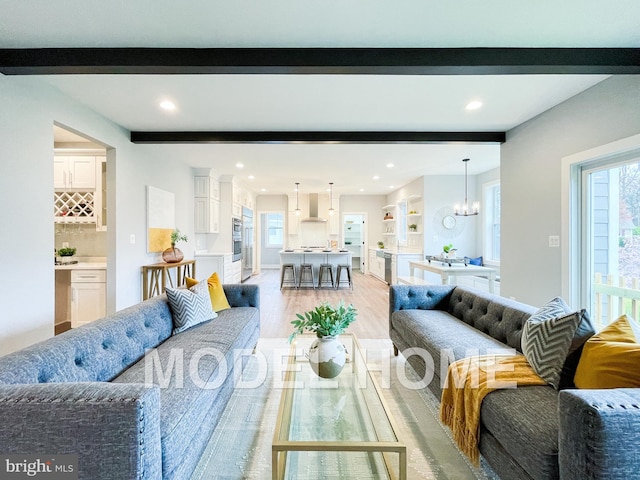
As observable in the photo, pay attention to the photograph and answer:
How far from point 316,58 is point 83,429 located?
8.04ft

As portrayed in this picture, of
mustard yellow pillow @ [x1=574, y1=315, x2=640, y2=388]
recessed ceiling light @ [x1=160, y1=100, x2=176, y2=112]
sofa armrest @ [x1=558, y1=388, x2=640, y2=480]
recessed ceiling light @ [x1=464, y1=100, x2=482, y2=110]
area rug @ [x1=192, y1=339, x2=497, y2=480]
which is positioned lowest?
area rug @ [x1=192, y1=339, x2=497, y2=480]

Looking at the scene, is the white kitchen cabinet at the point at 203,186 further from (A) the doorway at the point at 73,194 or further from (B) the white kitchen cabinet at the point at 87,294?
(B) the white kitchen cabinet at the point at 87,294

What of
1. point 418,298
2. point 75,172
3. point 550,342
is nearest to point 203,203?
point 75,172

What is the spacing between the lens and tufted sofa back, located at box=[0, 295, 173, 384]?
1.26 m

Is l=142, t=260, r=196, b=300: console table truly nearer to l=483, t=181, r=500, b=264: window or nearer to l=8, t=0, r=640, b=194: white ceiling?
l=8, t=0, r=640, b=194: white ceiling

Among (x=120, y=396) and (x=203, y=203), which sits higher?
(x=203, y=203)

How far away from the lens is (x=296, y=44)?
2.18 m

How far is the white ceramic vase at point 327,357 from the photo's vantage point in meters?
1.84

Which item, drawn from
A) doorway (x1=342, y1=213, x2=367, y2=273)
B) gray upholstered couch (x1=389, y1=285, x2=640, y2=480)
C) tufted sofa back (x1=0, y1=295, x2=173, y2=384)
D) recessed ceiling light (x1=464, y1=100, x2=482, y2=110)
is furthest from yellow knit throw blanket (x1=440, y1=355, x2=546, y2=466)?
doorway (x1=342, y1=213, x2=367, y2=273)

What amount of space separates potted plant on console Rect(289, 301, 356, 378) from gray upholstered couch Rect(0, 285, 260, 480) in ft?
1.87

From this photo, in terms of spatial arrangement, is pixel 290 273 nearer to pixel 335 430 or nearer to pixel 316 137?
pixel 316 137

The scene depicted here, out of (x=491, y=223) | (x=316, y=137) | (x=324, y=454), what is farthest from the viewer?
(x=491, y=223)

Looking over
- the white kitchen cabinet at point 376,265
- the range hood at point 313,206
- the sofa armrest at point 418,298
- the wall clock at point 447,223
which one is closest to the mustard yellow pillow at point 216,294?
the sofa armrest at point 418,298

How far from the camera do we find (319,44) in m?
2.18
